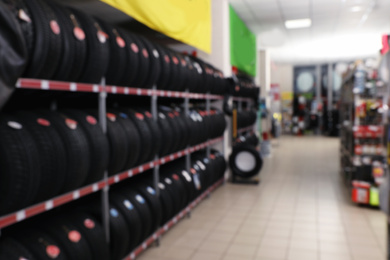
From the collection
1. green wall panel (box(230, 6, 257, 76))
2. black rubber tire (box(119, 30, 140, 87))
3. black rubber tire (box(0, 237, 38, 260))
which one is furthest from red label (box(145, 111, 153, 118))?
green wall panel (box(230, 6, 257, 76))

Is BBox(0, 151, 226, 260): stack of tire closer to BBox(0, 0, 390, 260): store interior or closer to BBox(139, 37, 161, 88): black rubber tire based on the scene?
BBox(0, 0, 390, 260): store interior

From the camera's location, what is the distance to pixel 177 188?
3.82 metres

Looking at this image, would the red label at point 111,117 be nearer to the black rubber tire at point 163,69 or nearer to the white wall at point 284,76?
the black rubber tire at point 163,69

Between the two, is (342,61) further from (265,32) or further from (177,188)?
(177,188)

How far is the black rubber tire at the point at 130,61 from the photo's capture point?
9.45ft

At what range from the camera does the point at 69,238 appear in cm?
220

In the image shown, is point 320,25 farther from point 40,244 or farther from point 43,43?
point 40,244

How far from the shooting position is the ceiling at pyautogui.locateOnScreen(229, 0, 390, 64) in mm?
7033

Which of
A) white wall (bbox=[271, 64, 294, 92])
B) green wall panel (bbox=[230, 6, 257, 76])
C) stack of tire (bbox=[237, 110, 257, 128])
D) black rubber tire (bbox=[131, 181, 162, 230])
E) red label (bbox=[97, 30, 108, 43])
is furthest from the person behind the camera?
white wall (bbox=[271, 64, 294, 92])

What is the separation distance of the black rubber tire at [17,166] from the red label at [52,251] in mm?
344

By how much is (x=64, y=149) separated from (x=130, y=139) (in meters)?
0.78

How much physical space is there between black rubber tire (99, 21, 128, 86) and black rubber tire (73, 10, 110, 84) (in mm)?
123

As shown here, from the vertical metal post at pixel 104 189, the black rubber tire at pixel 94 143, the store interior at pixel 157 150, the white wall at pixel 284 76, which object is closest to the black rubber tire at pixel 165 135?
the store interior at pixel 157 150

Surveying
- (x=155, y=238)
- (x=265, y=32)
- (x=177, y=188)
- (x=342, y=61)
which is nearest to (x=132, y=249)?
(x=155, y=238)
